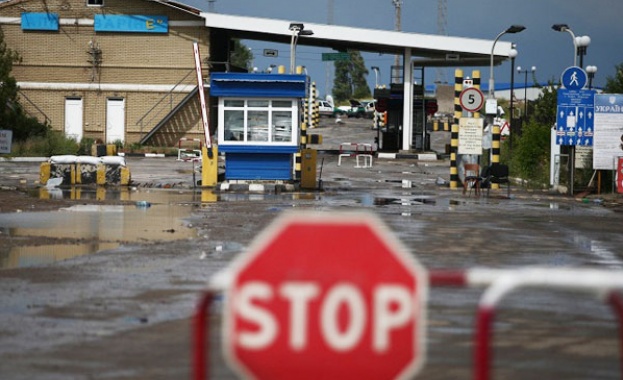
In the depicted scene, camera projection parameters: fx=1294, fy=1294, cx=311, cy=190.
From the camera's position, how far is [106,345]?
30.4ft

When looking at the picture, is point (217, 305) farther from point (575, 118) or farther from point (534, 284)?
point (575, 118)

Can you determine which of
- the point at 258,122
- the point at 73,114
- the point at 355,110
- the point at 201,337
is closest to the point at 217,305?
the point at 201,337

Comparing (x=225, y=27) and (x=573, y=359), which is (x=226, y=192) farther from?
(x=225, y=27)

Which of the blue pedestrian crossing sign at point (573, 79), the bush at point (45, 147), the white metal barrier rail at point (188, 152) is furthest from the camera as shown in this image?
the white metal barrier rail at point (188, 152)

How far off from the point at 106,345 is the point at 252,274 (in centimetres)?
424

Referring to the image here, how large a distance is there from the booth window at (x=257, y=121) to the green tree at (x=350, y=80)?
125 m

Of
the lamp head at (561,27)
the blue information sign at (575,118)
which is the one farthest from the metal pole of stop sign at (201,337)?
the lamp head at (561,27)

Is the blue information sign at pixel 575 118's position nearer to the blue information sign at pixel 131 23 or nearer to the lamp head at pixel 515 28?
the lamp head at pixel 515 28

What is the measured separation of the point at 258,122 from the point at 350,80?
5110 inches

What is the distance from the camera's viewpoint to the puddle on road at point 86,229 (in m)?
15.9

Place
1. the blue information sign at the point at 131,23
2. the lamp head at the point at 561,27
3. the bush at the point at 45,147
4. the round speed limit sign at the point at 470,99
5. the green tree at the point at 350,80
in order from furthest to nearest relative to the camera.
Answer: the green tree at the point at 350,80, the blue information sign at the point at 131,23, the bush at the point at 45,147, the lamp head at the point at 561,27, the round speed limit sign at the point at 470,99

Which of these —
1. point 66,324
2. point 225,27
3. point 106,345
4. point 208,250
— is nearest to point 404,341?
point 106,345

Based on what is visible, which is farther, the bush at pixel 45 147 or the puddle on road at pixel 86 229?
the bush at pixel 45 147

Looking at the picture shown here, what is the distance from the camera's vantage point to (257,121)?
116ft
